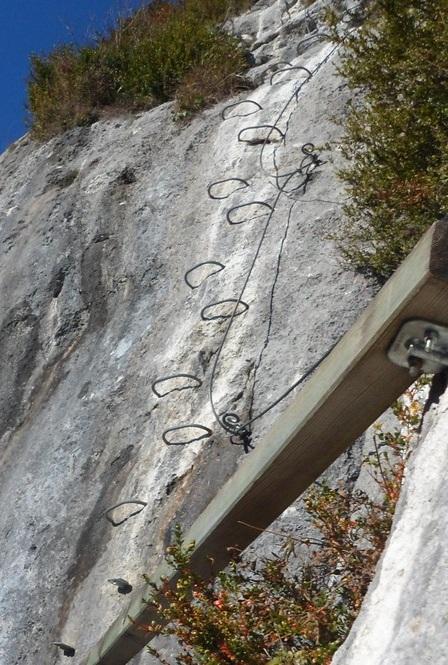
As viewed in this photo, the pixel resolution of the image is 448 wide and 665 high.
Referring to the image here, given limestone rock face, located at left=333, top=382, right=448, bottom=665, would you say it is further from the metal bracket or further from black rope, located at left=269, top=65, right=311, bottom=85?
black rope, located at left=269, top=65, right=311, bottom=85

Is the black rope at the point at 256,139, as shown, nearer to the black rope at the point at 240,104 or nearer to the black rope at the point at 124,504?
the black rope at the point at 240,104

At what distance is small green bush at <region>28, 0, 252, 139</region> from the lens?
10203 millimetres

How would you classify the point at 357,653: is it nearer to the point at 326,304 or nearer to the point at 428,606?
the point at 428,606

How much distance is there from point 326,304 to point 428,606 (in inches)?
159

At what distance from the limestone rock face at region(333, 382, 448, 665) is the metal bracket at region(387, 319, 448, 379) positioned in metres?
0.13

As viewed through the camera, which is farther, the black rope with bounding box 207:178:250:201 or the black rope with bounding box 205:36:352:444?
the black rope with bounding box 207:178:250:201

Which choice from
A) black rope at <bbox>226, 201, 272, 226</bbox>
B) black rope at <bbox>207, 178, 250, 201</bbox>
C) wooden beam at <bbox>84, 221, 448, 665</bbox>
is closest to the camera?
wooden beam at <bbox>84, 221, 448, 665</bbox>

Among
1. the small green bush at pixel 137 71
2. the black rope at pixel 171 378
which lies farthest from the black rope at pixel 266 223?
the small green bush at pixel 137 71

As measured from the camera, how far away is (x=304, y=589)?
11.4 feet

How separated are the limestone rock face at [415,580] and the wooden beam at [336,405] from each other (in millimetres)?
186

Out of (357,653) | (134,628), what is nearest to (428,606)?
(357,653)

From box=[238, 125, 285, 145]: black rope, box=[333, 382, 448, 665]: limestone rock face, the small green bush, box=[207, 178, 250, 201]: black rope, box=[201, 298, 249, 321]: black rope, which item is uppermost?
the small green bush

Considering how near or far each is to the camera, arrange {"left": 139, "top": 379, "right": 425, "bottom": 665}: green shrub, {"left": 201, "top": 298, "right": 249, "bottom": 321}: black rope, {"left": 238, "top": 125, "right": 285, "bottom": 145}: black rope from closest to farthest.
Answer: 1. {"left": 139, "top": 379, "right": 425, "bottom": 665}: green shrub
2. {"left": 201, "top": 298, "right": 249, "bottom": 321}: black rope
3. {"left": 238, "top": 125, "right": 285, "bottom": 145}: black rope

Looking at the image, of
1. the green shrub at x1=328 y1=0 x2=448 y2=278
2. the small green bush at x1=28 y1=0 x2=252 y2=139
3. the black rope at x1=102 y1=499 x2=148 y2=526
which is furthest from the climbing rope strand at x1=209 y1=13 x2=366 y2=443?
the small green bush at x1=28 y1=0 x2=252 y2=139
